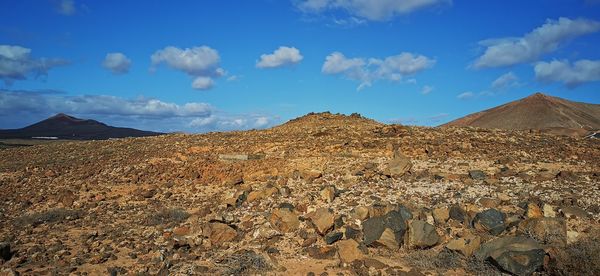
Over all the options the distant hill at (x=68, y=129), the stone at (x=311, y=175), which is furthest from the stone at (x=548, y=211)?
the distant hill at (x=68, y=129)

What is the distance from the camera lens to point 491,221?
272 inches

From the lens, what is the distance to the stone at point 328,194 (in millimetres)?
8668

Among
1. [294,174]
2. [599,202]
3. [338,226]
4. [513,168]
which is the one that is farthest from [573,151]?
[338,226]

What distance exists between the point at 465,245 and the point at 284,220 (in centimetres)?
297

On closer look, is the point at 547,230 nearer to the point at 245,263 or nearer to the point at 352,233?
the point at 352,233

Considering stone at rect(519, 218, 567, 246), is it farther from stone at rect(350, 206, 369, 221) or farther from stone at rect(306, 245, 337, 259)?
stone at rect(306, 245, 337, 259)

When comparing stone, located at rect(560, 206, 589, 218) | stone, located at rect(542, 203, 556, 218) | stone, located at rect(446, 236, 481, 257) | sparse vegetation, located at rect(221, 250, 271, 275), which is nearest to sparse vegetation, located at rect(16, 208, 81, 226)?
sparse vegetation, located at rect(221, 250, 271, 275)

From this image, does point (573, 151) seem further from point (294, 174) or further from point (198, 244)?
point (198, 244)

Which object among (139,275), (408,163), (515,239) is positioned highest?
(408,163)

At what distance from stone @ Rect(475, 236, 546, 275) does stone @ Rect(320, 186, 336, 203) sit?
10.8 feet

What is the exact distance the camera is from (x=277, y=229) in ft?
24.3

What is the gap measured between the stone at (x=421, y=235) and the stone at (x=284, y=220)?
197 cm

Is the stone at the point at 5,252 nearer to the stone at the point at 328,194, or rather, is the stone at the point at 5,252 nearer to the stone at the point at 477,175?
the stone at the point at 328,194

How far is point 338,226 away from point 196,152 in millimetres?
9587
